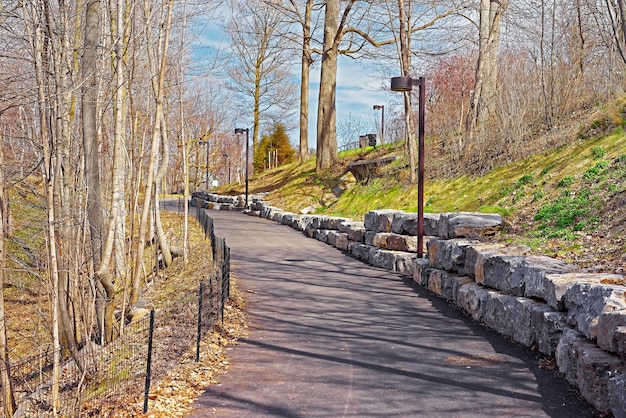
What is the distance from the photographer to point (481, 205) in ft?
44.2

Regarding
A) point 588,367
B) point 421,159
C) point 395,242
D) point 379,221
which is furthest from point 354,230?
point 588,367

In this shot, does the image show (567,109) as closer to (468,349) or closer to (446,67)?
(468,349)

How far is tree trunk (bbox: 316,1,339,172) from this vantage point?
89.7 ft

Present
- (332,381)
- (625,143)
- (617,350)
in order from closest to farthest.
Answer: (617,350) < (332,381) < (625,143)

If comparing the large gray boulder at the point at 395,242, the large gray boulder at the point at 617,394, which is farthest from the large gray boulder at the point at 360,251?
the large gray boulder at the point at 617,394

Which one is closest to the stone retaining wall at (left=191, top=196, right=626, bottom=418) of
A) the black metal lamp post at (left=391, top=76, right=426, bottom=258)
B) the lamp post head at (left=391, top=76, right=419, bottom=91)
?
the black metal lamp post at (left=391, top=76, right=426, bottom=258)

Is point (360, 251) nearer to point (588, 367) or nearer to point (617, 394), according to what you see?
point (588, 367)

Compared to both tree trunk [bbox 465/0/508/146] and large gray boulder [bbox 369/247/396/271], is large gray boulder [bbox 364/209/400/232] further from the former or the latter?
tree trunk [bbox 465/0/508/146]

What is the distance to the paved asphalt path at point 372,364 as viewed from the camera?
5.45m

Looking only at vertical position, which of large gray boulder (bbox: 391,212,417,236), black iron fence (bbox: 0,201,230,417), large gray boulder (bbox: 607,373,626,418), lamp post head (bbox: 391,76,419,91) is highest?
lamp post head (bbox: 391,76,419,91)

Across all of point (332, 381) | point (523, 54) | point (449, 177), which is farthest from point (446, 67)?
point (332, 381)

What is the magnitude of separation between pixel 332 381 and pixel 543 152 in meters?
9.68

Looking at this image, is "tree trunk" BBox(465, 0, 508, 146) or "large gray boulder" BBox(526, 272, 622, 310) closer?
"large gray boulder" BBox(526, 272, 622, 310)

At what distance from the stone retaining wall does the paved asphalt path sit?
0.24 m
